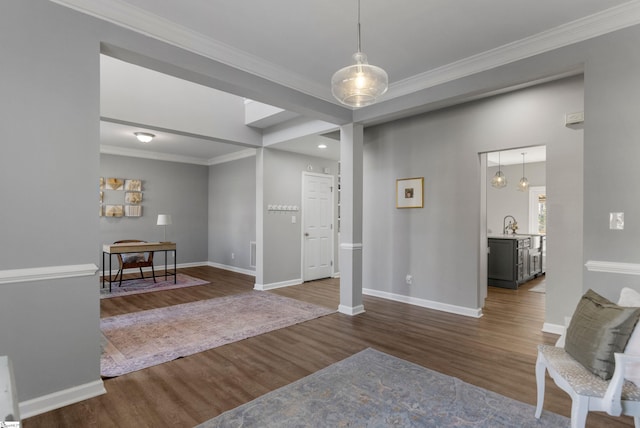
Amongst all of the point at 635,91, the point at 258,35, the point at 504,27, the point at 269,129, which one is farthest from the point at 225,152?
the point at 635,91

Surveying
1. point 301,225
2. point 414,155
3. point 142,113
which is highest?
point 142,113

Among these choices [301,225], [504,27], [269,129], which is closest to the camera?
[504,27]

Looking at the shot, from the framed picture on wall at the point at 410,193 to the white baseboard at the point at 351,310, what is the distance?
5.25 feet

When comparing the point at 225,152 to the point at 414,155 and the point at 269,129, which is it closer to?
the point at 269,129

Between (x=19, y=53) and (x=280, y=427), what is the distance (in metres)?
2.80

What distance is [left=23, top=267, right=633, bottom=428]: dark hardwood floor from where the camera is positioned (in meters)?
2.15

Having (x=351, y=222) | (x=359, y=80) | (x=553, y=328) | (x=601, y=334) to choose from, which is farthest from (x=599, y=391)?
(x=351, y=222)

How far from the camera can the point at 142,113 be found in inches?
168

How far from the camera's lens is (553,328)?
3598 millimetres

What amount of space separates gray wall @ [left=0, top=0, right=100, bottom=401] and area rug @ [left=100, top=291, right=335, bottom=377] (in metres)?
0.64

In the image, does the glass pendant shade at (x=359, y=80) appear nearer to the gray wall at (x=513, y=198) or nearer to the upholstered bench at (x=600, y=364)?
the upholstered bench at (x=600, y=364)

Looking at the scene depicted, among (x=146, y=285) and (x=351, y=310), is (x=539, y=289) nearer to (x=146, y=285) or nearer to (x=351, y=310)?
(x=351, y=310)

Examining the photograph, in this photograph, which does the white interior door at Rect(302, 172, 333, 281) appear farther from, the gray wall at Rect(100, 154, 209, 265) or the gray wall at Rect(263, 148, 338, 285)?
the gray wall at Rect(100, 154, 209, 265)

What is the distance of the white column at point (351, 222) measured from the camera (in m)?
4.32
